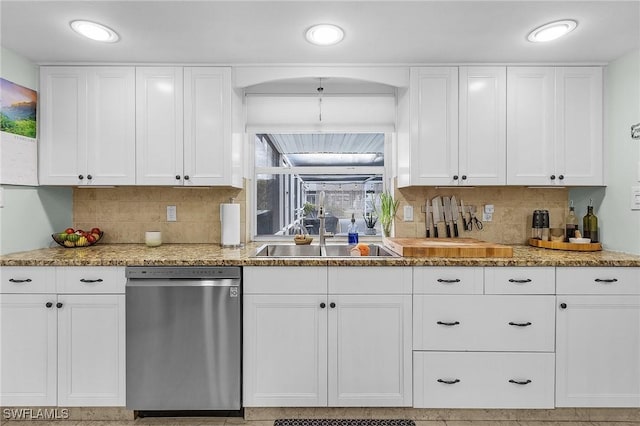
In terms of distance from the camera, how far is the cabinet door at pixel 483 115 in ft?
8.02

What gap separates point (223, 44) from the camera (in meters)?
2.18

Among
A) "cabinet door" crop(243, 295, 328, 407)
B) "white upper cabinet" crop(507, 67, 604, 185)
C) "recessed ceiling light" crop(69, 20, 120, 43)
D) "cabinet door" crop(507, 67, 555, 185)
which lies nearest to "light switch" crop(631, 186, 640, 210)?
"white upper cabinet" crop(507, 67, 604, 185)

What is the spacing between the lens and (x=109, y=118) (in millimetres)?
2447

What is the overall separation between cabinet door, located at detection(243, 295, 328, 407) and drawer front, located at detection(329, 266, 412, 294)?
0.43 ft

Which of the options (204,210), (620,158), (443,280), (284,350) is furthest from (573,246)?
(204,210)

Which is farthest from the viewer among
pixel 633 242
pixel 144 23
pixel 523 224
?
pixel 523 224

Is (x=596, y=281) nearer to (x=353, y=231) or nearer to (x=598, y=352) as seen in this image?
(x=598, y=352)

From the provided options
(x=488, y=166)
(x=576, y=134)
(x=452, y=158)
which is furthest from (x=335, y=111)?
(x=576, y=134)

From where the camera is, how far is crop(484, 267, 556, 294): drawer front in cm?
204

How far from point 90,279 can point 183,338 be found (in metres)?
0.64

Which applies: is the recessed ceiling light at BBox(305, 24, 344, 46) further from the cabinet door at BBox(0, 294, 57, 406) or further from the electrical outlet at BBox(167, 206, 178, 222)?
the cabinet door at BBox(0, 294, 57, 406)

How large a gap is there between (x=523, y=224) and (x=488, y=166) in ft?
2.18

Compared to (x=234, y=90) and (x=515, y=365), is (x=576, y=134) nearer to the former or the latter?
(x=515, y=365)

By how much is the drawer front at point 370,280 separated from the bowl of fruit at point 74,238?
181cm
